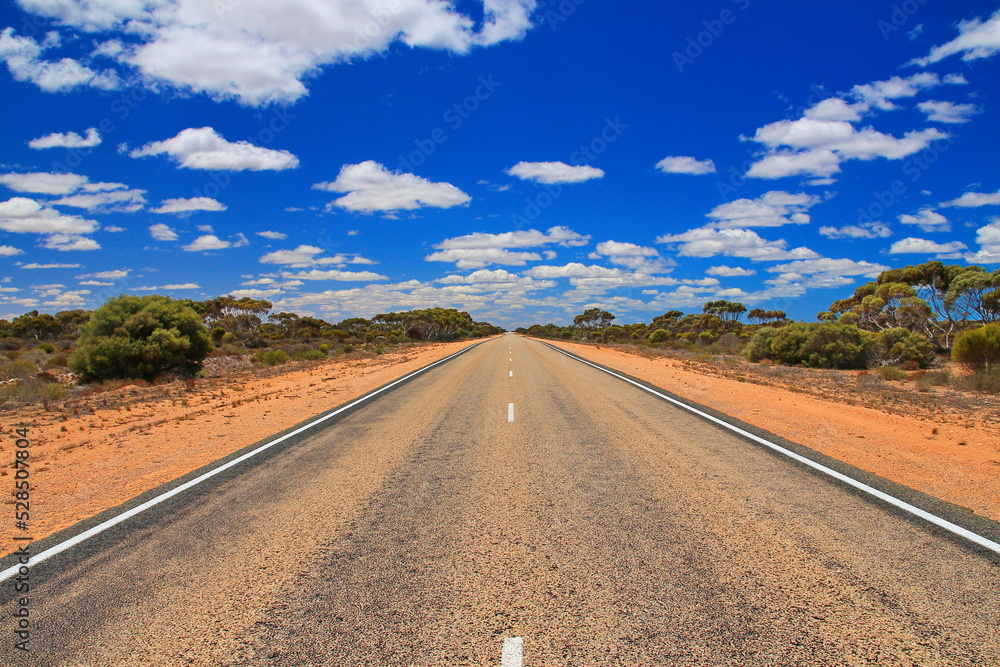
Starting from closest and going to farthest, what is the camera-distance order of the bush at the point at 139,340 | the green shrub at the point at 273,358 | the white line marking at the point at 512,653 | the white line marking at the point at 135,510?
the white line marking at the point at 512,653, the white line marking at the point at 135,510, the bush at the point at 139,340, the green shrub at the point at 273,358

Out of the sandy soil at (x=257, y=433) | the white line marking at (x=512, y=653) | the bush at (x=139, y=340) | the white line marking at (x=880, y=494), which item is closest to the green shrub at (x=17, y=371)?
the bush at (x=139, y=340)

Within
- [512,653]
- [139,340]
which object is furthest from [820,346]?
[139,340]

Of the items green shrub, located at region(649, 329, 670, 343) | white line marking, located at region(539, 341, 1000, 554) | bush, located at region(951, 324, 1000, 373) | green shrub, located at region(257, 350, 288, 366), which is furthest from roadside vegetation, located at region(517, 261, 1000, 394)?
green shrub, located at region(257, 350, 288, 366)

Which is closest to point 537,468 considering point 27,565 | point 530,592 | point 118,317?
point 530,592

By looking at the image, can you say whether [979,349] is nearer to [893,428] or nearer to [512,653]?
[893,428]

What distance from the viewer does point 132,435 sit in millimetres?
9656

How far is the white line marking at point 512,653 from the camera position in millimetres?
2732

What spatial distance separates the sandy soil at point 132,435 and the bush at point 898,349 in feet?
77.0

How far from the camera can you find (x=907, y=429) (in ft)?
30.6

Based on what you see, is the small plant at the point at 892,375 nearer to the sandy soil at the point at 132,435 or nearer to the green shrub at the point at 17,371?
the sandy soil at the point at 132,435

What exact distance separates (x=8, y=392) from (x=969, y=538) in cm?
2101

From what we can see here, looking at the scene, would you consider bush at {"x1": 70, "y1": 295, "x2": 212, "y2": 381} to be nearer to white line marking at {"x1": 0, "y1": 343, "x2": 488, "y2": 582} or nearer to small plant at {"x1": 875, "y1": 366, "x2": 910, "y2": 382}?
white line marking at {"x1": 0, "y1": 343, "x2": 488, "y2": 582}

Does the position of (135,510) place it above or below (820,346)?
below

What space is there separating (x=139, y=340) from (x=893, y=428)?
22867 millimetres
